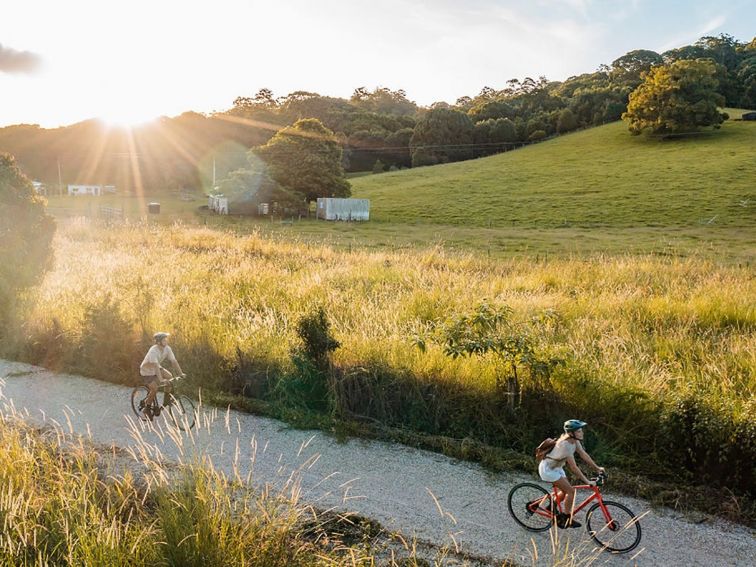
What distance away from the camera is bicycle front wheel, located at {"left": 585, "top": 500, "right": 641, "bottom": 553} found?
4.95 m

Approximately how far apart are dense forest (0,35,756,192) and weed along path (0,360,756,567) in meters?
65.0

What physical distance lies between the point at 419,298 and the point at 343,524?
21.9 feet

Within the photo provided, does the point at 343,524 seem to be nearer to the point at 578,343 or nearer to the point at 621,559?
the point at 621,559

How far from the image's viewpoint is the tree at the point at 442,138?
7738 centimetres

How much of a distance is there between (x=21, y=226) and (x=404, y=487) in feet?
44.5

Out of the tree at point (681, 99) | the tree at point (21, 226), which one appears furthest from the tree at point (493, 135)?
the tree at point (21, 226)

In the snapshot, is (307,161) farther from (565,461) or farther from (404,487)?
(565,461)

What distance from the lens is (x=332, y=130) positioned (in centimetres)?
8025

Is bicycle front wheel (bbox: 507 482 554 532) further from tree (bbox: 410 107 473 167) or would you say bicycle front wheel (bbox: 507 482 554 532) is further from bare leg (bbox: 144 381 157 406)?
tree (bbox: 410 107 473 167)

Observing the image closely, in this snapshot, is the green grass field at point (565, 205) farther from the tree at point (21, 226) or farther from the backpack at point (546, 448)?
the backpack at point (546, 448)

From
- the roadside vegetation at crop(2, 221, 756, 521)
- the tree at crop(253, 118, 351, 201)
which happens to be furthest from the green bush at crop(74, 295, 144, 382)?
the tree at crop(253, 118, 351, 201)

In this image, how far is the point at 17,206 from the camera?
14828 millimetres

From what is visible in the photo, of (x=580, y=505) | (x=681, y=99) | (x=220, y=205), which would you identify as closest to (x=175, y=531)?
(x=580, y=505)

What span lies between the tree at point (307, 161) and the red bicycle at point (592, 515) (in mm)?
41677
